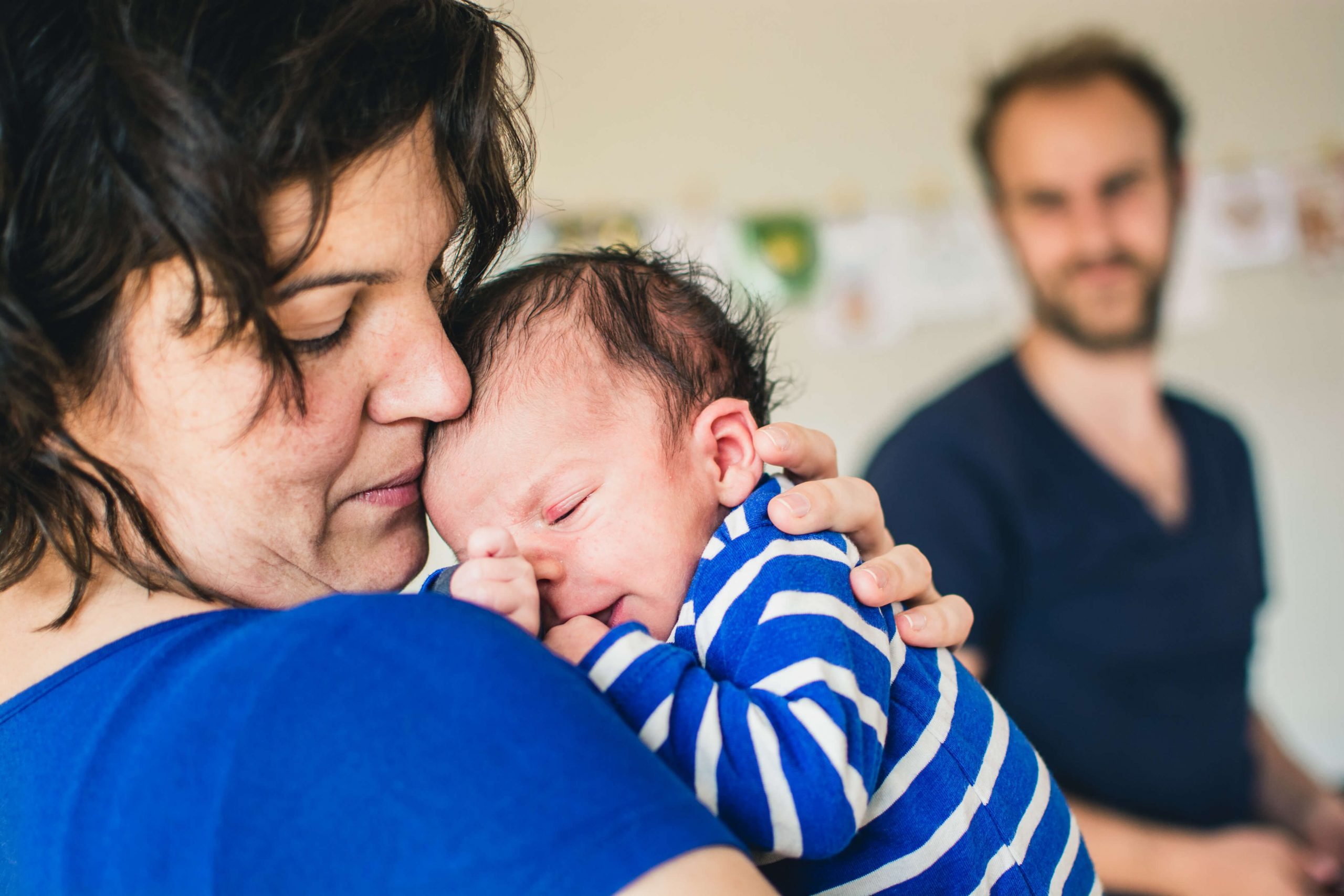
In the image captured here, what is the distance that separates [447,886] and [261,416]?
0.40 m

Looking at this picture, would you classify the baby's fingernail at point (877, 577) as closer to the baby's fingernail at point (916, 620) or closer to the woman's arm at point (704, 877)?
the baby's fingernail at point (916, 620)

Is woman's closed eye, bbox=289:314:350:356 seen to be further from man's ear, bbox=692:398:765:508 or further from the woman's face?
man's ear, bbox=692:398:765:508

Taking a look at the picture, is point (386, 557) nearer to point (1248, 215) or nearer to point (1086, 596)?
point (1086, 596)

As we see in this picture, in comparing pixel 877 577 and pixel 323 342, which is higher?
pixel 323 342

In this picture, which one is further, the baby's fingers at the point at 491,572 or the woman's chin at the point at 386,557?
the woman's chin at the point at 386,557

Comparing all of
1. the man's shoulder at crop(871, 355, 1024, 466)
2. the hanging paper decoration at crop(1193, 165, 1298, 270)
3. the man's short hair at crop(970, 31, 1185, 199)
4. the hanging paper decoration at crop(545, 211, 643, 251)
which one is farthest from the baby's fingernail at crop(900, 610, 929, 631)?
the hanging paper decoration at crop(1193, 165, 1298, 270)

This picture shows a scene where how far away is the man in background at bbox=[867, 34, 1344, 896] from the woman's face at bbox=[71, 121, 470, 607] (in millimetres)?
1438

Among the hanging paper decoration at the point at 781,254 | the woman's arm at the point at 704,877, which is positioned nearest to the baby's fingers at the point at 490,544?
the woman's arm at the point at 704,877

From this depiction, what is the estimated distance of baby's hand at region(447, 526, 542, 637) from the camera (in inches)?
31.6

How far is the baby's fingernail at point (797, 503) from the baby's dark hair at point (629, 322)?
0.17 m

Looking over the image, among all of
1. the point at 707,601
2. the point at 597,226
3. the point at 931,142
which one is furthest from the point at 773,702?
the point at 931,142

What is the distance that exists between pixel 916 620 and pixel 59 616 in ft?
2.43

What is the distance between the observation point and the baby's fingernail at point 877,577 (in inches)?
34.8

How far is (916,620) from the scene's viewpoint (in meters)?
0.94
